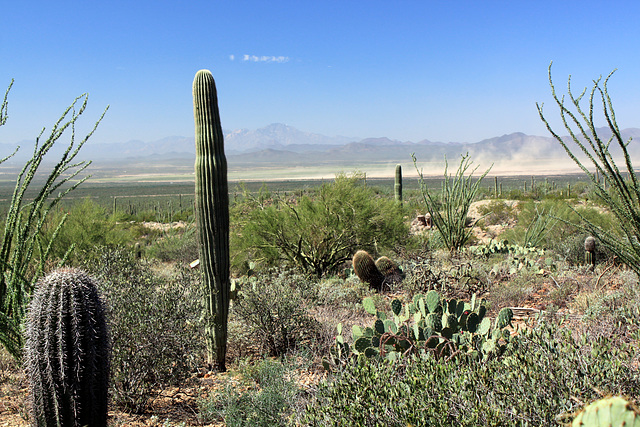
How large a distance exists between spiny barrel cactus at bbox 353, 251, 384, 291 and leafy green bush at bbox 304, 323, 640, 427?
4926 mm

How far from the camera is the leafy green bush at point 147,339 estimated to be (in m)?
4.48

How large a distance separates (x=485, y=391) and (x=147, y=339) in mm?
3079

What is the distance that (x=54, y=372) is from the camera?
3490mm

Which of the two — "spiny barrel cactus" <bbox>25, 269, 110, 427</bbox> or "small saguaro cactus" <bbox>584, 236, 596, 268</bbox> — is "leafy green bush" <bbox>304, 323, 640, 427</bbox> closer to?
"spiny barrel cactus" <bbox>25, 269, 110, 427</bbox>

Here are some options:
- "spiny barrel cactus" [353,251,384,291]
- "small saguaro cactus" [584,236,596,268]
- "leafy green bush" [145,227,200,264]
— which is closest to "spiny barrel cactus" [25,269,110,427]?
"spiny barrel cactus" [353,251,384,291]

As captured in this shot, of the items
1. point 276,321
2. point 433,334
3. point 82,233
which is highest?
point 82,233

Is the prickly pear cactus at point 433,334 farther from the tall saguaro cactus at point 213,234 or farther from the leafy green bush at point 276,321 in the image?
the tall saguaro cactus at point 213,234

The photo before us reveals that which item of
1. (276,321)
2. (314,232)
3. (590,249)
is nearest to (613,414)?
(276,321)

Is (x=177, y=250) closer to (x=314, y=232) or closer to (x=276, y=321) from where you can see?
(x=314, y=232)

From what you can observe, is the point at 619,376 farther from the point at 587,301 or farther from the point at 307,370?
the point at 587,301

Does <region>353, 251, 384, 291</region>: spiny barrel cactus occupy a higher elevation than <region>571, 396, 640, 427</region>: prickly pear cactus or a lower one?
lower

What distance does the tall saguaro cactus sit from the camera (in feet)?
17.6

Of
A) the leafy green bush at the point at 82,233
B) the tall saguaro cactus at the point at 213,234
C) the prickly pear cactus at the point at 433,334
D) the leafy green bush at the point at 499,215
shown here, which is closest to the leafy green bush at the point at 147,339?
the tall saguaro cactus at the point at 213,234

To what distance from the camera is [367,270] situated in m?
8.17
